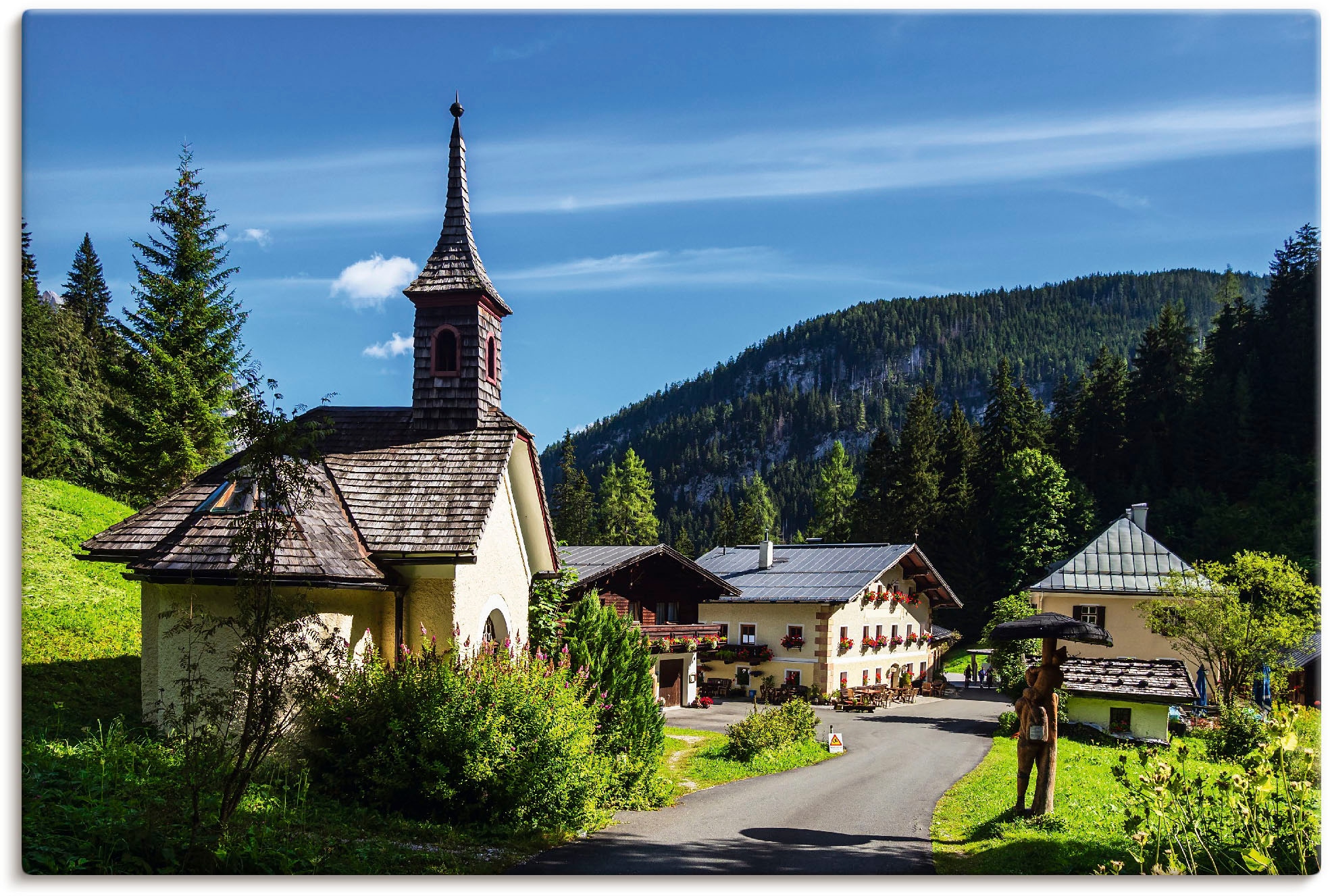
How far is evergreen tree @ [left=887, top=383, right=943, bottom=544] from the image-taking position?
4922cm

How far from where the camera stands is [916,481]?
50.1m

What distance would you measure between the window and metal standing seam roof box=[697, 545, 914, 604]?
5.41 meters

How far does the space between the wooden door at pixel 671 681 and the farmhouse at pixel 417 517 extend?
41.0 ft

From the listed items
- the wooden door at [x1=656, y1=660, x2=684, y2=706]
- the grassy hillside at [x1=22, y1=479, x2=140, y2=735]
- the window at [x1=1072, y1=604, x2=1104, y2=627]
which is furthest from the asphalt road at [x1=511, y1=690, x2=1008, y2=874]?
the window at [x1=1072, y1=604, x2=1104, y2=627]

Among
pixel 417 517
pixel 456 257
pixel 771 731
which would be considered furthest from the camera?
pixel 771 731

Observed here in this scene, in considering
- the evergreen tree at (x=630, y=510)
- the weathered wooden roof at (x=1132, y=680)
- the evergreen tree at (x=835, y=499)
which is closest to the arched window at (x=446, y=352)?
the weathered wooden roof at (x=1132, y=680)

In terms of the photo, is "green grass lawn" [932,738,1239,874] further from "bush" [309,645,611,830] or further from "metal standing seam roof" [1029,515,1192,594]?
"metal standing seam roof" [1029,515,1192,594]

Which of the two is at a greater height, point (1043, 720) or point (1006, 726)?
point (1043, 720)

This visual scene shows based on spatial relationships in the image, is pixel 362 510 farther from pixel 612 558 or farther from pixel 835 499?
pixel 835 499

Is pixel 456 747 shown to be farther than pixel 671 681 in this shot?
No

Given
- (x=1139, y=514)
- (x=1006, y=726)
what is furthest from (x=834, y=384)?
(x=1006, y=726)

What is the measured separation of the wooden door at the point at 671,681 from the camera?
24.2 meters

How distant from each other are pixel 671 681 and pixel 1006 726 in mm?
8720

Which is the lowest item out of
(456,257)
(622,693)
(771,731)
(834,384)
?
(771,731)
